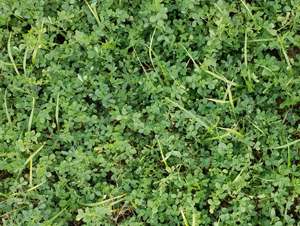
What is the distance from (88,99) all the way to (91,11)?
93cm

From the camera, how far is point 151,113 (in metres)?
2.63

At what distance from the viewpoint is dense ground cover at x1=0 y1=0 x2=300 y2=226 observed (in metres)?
2.52

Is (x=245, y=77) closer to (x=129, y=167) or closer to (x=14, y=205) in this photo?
(x=129, y=167)

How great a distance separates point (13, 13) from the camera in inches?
110

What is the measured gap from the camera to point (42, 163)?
2.53 m

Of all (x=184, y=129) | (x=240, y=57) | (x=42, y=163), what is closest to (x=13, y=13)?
(x=42, y=163)

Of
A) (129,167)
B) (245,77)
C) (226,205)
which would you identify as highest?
(245,77)

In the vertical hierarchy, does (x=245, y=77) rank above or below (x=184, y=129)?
above

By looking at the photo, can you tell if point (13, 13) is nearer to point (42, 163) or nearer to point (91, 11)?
point (91, 11)

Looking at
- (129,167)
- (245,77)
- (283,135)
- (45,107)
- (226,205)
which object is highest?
(245,77)

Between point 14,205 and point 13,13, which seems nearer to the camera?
point 14,205

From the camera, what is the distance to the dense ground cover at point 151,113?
99.3 inches

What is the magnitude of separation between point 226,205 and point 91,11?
8.09 ft

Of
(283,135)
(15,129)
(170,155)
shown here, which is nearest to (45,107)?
(15,129)
